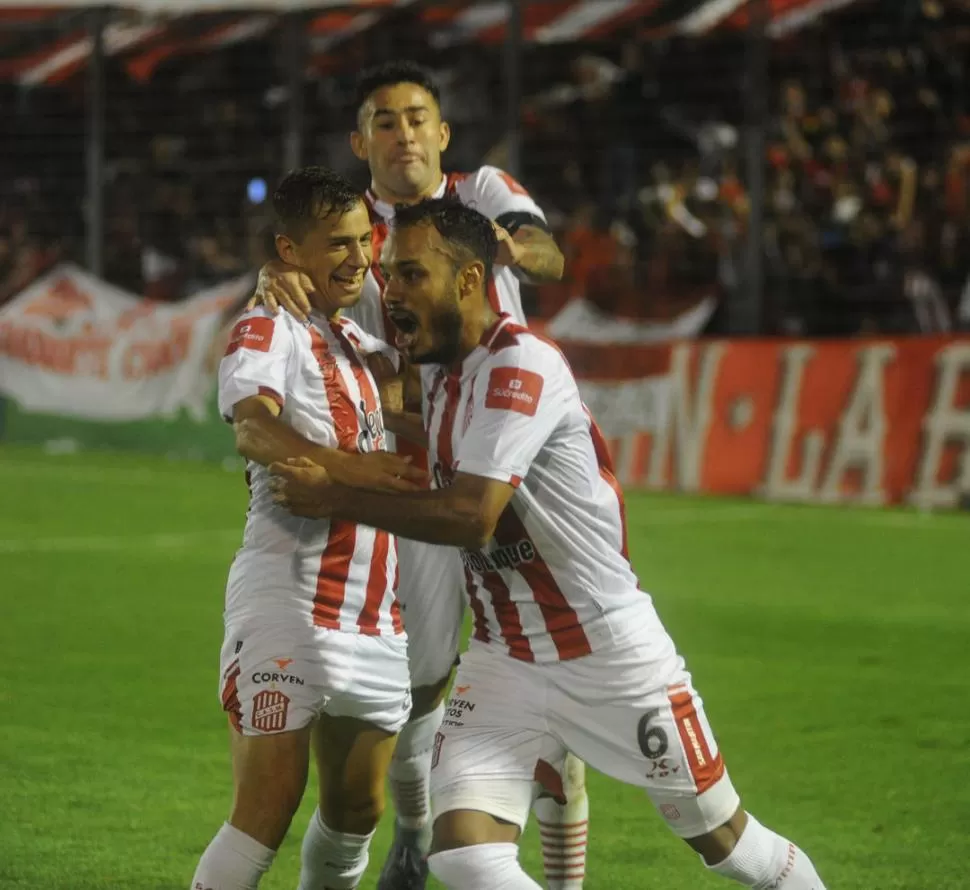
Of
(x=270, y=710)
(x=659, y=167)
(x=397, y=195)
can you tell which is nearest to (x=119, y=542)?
(x=397, y=195)

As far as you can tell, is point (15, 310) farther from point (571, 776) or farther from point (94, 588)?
point (571, 776)

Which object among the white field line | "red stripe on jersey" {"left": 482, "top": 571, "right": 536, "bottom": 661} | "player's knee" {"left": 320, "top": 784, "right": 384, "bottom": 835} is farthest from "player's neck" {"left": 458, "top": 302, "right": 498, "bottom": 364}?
the white field line

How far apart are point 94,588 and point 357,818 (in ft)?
21.1

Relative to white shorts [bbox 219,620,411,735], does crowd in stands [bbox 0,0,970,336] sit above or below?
above

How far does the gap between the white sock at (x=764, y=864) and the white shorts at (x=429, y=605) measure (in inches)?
60.1

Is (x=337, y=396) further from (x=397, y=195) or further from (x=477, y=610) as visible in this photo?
(x=397, y=195)

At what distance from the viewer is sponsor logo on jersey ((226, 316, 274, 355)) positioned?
4414mm

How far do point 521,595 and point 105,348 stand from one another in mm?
15173

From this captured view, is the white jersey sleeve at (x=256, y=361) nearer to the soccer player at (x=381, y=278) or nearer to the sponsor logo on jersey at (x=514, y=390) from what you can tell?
the sponsor logo on jersey at (x=514, y=390)

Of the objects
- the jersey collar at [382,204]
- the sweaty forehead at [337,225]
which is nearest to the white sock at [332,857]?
the sweaty forehead at [337,225]

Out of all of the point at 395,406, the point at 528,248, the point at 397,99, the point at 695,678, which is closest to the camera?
the point at 395,406

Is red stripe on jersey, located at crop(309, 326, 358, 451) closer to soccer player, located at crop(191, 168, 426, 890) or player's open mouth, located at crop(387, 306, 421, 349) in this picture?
soccer player, located at crop(191, 168, 426, 890)

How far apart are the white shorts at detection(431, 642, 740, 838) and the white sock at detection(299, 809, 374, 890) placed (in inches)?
19.6

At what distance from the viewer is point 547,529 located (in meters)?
4.26
